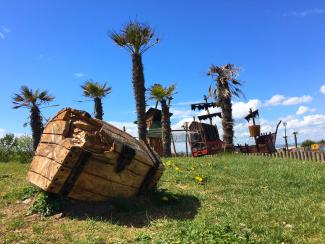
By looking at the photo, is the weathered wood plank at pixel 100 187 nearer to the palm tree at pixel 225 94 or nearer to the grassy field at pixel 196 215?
the grassy field at pixel 196 215

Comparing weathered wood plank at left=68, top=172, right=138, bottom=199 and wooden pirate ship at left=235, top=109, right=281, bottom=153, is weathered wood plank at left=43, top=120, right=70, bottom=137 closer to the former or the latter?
weathered wood plank at left=68, top=172, right=138, bottom=199

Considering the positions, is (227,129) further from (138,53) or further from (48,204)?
(48,204)

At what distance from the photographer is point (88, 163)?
8203mm

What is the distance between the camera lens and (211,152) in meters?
30.1

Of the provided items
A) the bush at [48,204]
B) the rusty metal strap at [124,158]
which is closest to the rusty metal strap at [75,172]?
the bush at [48,204]

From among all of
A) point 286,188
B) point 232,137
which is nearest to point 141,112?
point 232,137

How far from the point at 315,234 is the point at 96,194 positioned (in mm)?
3938

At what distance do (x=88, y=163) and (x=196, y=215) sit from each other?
6.88 ft

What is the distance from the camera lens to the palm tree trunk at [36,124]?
26031 millimetres

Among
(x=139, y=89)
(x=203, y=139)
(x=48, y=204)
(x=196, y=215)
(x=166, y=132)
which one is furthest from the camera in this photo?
(x=203, y=139)

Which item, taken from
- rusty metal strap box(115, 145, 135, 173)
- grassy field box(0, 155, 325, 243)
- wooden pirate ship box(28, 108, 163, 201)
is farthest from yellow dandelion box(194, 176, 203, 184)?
rusty metal strap box(115, 145, 135, 173)

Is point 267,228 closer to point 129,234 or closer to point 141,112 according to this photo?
point 129,234

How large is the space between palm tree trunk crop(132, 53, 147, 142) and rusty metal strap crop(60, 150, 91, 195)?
546 inches

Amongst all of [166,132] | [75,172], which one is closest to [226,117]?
[166,132]
